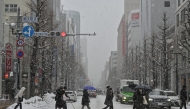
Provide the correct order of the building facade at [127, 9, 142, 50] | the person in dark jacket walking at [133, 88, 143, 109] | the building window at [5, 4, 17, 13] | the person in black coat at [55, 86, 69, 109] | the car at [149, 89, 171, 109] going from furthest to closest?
the building facade at [127, 9, 142, 50], the building window at [5, 4, 17, 13], the car at [149, 89, 171, 109], the person in dark jacket walking at [133, 88, 143, 109], the person in black coat at [55, 86, 69, 109]

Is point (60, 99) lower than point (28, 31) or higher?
lower

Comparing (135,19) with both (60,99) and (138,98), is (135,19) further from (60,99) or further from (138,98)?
(60,99)

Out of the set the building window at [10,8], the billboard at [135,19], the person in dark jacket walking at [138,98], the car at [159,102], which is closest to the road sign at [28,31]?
the person in dark jacket walking at [138,98]

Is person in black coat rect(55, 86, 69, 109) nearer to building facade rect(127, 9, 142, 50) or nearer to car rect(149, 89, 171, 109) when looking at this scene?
car rect(149, 89, 171, 109)

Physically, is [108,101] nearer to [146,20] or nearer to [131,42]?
[146,20]

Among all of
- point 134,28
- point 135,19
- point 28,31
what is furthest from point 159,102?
point 135,19

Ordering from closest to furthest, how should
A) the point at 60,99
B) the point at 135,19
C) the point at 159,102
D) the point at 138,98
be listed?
the point at 60,99 < the point at 138,98 < the point at 159,102 < the point at 135,19

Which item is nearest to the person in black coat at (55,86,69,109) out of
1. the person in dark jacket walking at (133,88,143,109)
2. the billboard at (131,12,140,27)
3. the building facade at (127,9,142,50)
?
the person in dark jacket walking at (133,88,143,109)

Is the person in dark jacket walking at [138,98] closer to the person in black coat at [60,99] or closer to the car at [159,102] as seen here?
the person in black coat at [60,99]

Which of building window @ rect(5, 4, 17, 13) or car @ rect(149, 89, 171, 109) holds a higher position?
building window @ rect(5, 4, 17, 13)

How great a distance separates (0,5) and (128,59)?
154ft

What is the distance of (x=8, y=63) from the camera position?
4072cm

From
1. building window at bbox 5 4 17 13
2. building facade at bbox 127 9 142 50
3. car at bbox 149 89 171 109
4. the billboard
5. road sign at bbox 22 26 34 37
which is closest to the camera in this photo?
road sign at bbox 22 26 34 37

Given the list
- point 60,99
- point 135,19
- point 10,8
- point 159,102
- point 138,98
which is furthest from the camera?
point 135,19
